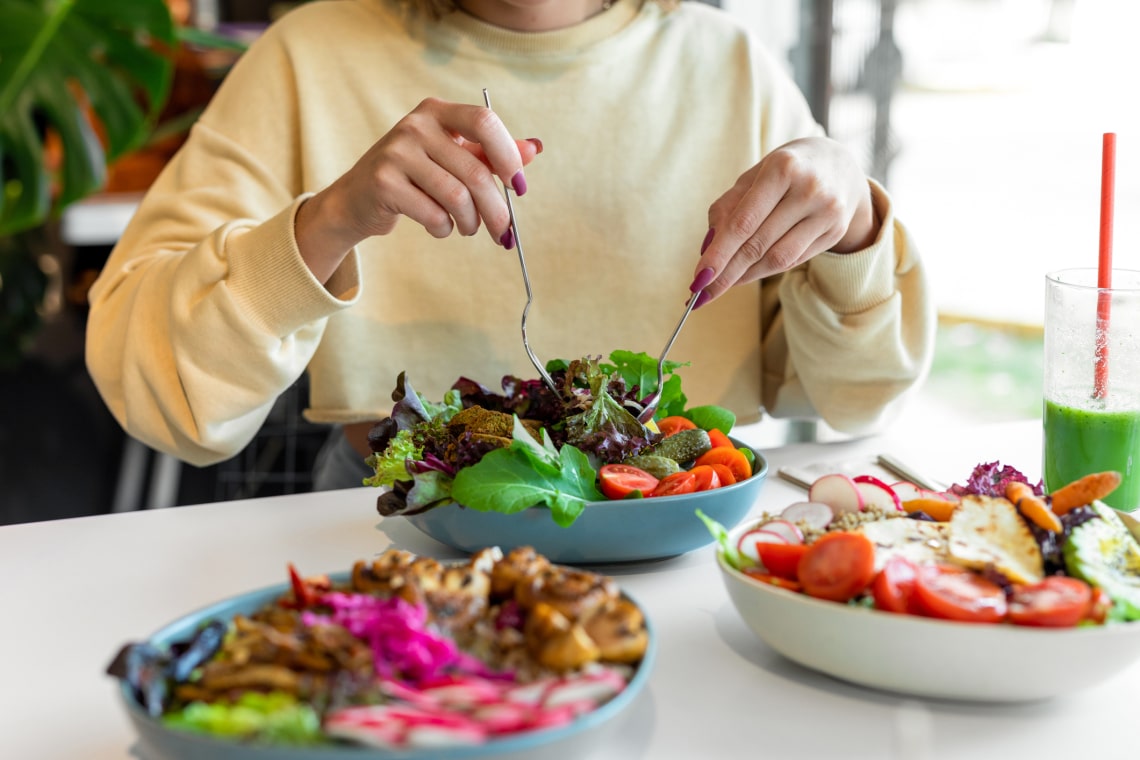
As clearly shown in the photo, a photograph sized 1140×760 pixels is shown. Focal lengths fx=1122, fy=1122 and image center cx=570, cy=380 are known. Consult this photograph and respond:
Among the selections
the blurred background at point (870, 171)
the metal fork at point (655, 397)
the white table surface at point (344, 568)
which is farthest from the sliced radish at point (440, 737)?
the blurred background at point (870, 171)

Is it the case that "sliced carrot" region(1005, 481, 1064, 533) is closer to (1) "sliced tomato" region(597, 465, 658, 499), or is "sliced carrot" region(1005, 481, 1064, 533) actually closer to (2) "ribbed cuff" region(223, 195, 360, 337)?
(1) "sliced tomato" region(597, 465, 658, 499)

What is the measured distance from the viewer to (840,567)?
65cm

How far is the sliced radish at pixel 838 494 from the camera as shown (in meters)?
0.79

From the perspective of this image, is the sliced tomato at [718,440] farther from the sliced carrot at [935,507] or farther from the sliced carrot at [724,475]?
the sliced carrot at [935,507]

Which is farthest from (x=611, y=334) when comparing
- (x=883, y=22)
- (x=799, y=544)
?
(x=883, y=22)

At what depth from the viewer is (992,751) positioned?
622 millimetres

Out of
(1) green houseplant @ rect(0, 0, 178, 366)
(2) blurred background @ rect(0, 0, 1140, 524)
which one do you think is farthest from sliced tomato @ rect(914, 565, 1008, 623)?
(1) green houseplant @ rect(0, 0, 178, 366)

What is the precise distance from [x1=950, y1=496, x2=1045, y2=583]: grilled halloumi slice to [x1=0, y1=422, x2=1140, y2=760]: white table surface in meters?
0.07

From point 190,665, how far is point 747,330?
1100mm

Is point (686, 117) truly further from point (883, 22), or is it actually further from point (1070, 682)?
point (883, 22)

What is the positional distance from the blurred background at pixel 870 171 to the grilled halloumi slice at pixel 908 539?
1680mm

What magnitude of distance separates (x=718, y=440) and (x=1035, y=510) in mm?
314

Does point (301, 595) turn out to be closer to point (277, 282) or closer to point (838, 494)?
point (838, 494)

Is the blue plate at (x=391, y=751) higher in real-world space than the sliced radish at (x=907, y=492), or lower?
higher
